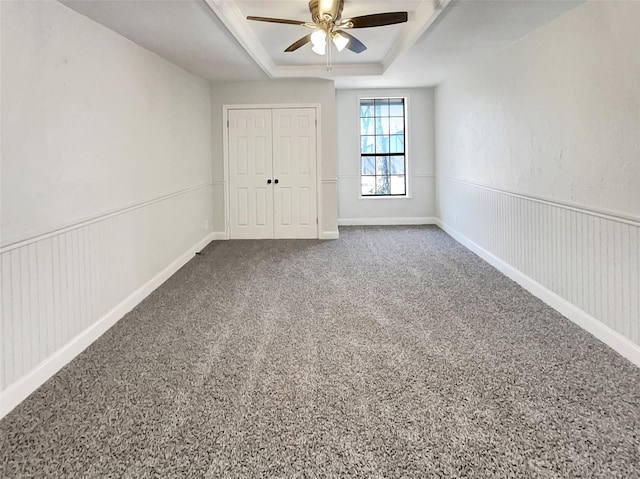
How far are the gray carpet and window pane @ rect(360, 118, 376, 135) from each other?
457 centimetres

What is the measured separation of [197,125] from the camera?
5953 millimetres

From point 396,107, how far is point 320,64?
7.44ft

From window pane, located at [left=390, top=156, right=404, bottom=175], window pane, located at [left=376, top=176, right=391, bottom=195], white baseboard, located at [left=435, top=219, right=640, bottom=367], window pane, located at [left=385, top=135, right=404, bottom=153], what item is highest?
window pane, located at [left=385, top=135, right=404, bottom=153]

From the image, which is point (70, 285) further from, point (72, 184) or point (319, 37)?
point (319, 37)

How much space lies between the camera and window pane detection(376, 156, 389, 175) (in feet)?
26.5

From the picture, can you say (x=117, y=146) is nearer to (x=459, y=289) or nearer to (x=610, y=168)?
(x=459, y=289)

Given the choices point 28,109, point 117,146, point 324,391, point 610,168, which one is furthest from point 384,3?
point 324,391

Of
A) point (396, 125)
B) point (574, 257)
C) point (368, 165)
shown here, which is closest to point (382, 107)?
point (396, 125)

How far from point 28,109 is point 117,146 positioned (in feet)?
3.59

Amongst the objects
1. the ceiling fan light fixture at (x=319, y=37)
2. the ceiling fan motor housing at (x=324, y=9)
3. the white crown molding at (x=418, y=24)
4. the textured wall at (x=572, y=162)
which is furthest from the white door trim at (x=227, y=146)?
the ceiling fan motor housing at (x=324, y=9)

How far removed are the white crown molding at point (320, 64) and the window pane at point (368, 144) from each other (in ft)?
6.13

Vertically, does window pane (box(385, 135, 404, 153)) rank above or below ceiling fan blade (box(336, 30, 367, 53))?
below

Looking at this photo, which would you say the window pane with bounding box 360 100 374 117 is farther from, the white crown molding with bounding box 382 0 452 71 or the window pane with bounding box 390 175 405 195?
the white crown molding with bounding box 382 0 452 71

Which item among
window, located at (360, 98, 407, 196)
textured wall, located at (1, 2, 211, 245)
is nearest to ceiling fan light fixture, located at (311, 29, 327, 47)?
textured wall, located at (1, 2, 211, 245)
